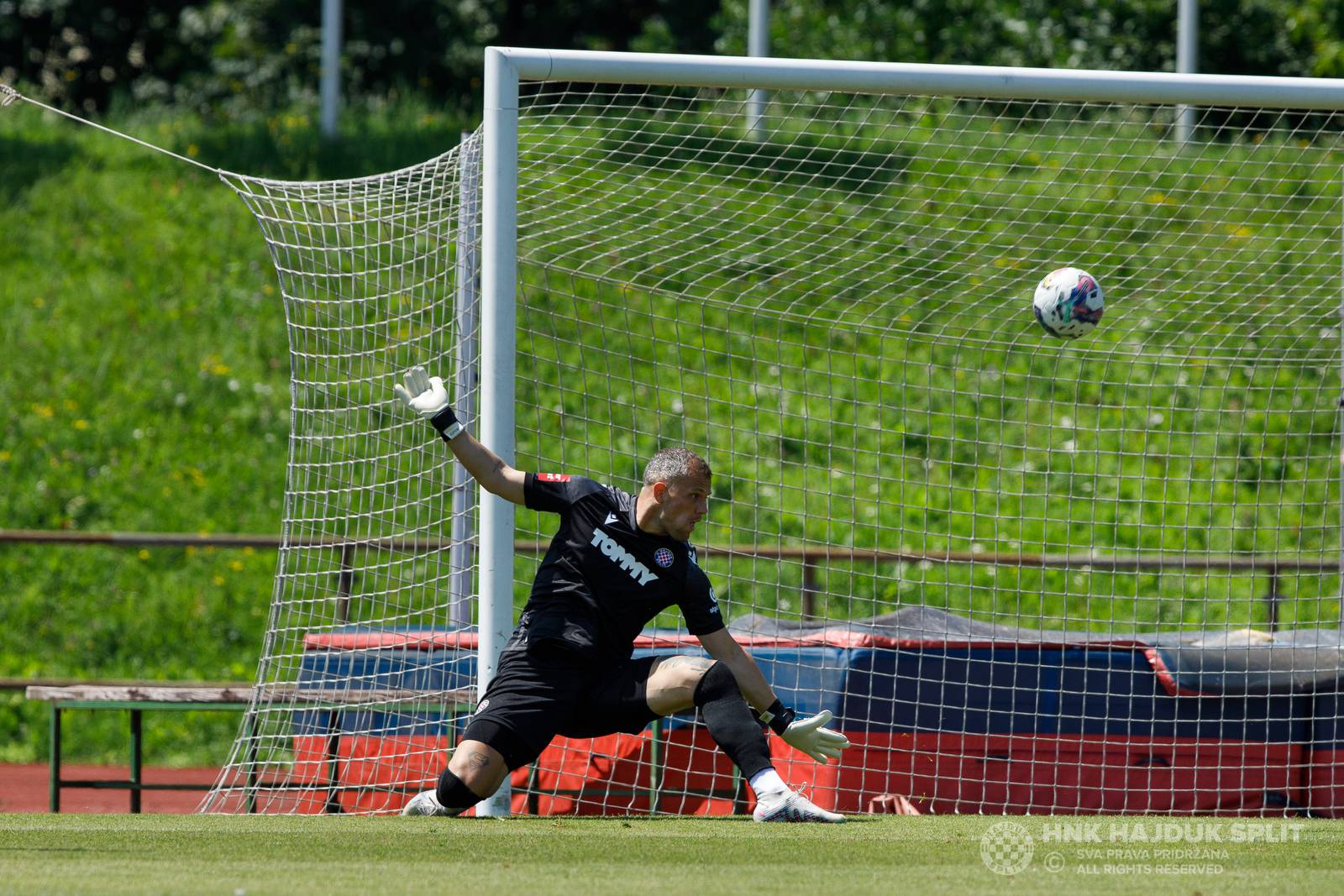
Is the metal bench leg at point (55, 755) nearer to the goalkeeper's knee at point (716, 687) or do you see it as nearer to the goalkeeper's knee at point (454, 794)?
the goalkeeper's knee at point (454, 794)

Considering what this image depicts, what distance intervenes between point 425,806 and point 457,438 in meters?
1.42

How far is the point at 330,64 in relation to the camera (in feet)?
54.7

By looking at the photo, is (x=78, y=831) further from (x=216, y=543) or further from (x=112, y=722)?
(x=112, y=722)

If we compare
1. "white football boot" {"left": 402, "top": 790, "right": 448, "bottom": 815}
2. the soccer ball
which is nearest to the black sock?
"white football boot" {"left": 402, "top": 790, "right": 448, "bottom": 815}

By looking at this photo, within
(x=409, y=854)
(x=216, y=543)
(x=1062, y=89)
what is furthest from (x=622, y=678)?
(x=216, y=543)

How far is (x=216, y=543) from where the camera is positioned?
9.12 m

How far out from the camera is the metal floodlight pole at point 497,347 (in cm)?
598

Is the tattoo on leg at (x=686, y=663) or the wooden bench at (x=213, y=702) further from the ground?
the tattoo on leg at (x=686, y=663)

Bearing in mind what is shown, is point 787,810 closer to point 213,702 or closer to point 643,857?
point 643,857

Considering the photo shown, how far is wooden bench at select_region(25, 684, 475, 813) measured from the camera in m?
6.66

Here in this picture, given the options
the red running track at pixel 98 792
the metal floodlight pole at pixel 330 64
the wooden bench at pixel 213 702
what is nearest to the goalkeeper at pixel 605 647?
the wooden bench at pixel 213 702

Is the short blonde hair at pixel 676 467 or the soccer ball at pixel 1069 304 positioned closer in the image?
the short blonde hair at pixel 676 467

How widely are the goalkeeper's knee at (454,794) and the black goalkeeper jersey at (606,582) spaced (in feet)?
1.75

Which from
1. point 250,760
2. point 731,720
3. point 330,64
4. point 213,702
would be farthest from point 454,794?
point 330,64
